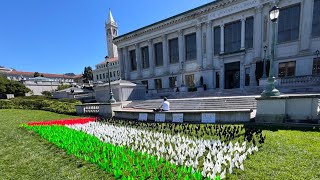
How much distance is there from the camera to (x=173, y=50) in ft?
114

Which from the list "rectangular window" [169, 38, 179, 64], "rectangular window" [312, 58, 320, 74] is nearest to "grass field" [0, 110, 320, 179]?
"rectangular window" [312, 58, 320, 74]

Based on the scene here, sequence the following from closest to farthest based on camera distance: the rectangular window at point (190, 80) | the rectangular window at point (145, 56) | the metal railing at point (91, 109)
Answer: the metal railing at point (91, 109)
the rectangular window at point (190, 80)
the rectangular window at point (145, 56)

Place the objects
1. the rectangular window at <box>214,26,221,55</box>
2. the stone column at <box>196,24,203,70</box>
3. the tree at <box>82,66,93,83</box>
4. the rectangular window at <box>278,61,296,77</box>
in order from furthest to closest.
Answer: the tree at <box>82,66,93,83</box>, the stone column at <box>196,24,203,70</box>, the rectangular window at <box>214,26,221,55</box>, the rectangular window at <box>278,61,296,77</box>

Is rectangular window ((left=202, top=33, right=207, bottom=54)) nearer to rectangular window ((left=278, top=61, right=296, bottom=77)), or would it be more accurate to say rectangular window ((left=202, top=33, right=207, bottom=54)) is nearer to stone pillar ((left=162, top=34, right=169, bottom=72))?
stone pillar ((left=162, top=34, right=169, bottom=72))

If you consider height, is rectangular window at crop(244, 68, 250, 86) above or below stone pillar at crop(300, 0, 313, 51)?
below

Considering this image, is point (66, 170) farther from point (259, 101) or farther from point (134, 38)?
point (134, 38)

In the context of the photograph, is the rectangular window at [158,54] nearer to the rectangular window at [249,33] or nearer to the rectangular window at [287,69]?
the rectangular window at [249,33]

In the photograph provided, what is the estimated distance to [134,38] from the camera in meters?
39.9

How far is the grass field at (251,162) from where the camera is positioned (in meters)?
3.82

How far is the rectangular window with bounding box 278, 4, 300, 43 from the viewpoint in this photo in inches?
880

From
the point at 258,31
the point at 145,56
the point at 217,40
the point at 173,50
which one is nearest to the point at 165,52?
the point at 173,50

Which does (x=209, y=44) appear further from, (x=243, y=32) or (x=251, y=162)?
(x=251, y=162)

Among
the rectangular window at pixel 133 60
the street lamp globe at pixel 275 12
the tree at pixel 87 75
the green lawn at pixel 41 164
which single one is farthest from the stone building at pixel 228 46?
the tree at pixel 87 75

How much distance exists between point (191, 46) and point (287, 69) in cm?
1615
